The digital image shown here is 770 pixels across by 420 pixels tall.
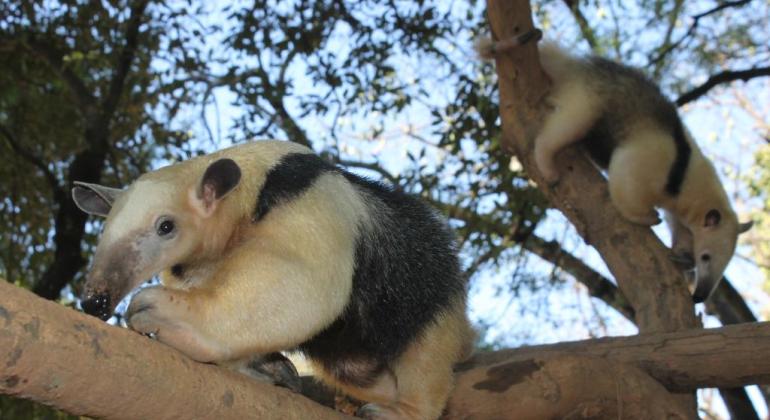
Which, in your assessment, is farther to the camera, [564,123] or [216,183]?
[564,123]

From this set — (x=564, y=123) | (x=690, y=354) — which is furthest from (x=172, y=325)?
(x=564, y=123)

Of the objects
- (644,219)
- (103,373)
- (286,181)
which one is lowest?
(103,373)

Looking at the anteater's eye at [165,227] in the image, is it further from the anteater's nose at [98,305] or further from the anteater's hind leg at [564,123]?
the anteater's hind leg at [564,123]

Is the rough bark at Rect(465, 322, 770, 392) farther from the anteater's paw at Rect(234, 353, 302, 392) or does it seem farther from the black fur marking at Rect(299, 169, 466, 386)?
the anteater's paw at Rect(234, 353, 302, 392)

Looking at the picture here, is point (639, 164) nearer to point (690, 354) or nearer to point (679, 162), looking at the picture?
point (679, 162)

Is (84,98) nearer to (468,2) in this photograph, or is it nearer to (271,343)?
(468,2)

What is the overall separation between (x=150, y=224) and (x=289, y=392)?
29.7 inches

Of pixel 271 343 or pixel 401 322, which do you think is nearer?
pixel 271 343

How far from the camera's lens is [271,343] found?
10.1 ft

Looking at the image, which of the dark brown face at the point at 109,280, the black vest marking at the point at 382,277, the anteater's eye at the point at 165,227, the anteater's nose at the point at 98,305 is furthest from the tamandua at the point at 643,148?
the anteater's nose at the point at 98,305

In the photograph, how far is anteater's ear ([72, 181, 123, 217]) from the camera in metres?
3.60

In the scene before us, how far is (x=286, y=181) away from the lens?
11.3 ft

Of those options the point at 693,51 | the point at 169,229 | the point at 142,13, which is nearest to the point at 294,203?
the point at 169,229

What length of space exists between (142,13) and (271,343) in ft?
16.6
